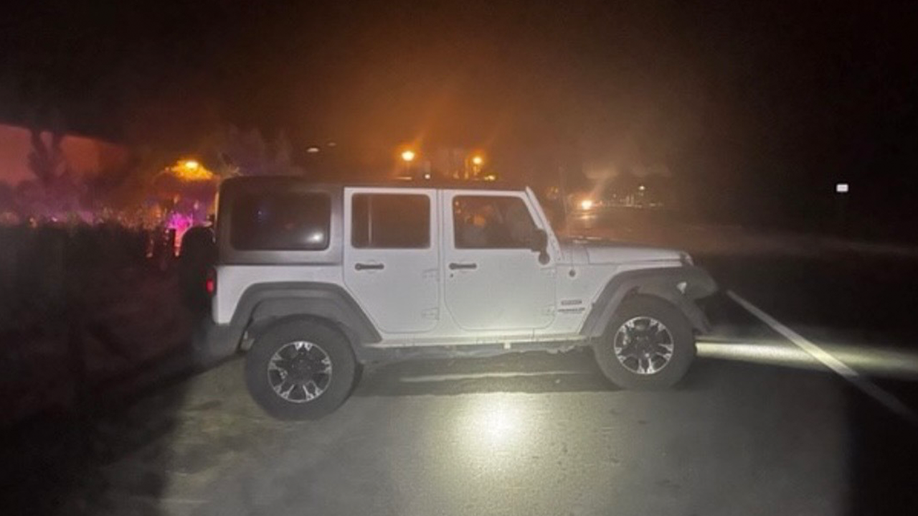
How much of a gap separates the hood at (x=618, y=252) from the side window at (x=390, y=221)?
1.32 meters

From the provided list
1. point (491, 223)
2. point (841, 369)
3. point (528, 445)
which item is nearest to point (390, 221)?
point (491, 223)

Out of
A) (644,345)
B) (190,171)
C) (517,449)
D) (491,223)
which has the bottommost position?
(517,449)

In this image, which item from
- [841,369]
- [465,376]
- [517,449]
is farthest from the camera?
[841,369]

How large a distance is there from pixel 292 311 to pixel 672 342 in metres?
3.34

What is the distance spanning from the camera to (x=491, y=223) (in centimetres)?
995

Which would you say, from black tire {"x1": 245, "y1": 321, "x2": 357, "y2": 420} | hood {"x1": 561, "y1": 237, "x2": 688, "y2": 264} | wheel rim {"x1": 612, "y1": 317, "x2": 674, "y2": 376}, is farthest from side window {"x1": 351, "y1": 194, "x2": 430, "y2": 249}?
wheel rim {"x1": 612, "y1": 317, "x2": 674, "y2": 376}

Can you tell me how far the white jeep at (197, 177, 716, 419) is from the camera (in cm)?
944

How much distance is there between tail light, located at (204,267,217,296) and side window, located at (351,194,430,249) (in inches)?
45.6

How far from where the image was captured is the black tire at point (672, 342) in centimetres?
1016

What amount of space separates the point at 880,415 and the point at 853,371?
7.59ft

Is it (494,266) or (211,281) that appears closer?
(211,281)

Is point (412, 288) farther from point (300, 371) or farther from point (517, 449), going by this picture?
point (517, 449)

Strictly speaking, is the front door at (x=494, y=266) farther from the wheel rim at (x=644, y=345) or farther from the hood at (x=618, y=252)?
the wheel rim at (x=644, y=345)

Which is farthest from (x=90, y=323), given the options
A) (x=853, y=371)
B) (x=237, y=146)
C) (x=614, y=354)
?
(x=237, y=146)
